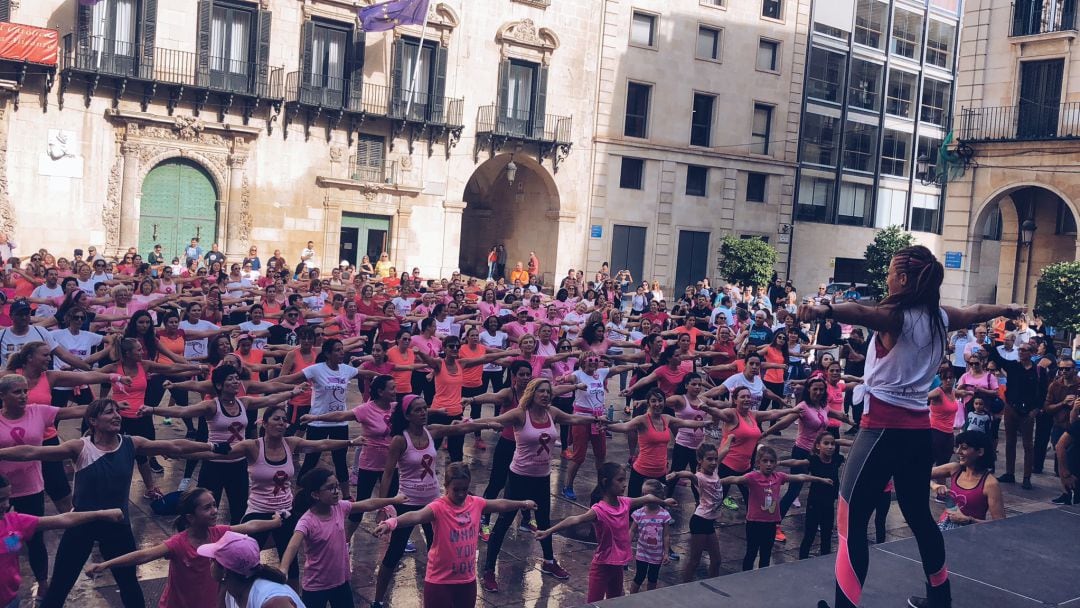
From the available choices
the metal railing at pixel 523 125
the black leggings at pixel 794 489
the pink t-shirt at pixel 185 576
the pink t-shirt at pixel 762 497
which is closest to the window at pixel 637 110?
the metal railing at pixel 523 125

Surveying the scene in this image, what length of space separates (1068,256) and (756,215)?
533 inches

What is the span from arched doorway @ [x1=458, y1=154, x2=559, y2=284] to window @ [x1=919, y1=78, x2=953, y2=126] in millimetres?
20564

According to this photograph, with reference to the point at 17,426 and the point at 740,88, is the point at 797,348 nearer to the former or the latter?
the point at 17,426

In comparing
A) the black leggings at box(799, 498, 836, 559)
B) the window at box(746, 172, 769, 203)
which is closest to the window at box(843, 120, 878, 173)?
the window at box(746, 172, 769, 203)

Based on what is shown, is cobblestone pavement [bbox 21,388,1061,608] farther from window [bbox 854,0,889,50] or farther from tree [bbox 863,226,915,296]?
window [bbox 854,0,889,50]

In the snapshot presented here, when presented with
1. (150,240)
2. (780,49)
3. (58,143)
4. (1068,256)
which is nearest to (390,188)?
(150,240)

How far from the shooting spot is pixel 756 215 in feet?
133

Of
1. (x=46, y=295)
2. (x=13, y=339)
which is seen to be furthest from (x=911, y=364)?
(x=46, y=295)

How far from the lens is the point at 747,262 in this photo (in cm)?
3534

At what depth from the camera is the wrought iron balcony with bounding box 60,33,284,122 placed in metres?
26.3

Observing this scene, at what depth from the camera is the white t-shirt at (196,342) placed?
1332cm

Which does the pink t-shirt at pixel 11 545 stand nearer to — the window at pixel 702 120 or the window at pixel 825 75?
the window at pixel 702 120

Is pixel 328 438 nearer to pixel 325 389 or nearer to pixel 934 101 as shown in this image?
pixel 325 389

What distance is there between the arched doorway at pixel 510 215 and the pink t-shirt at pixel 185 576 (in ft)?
96.4
